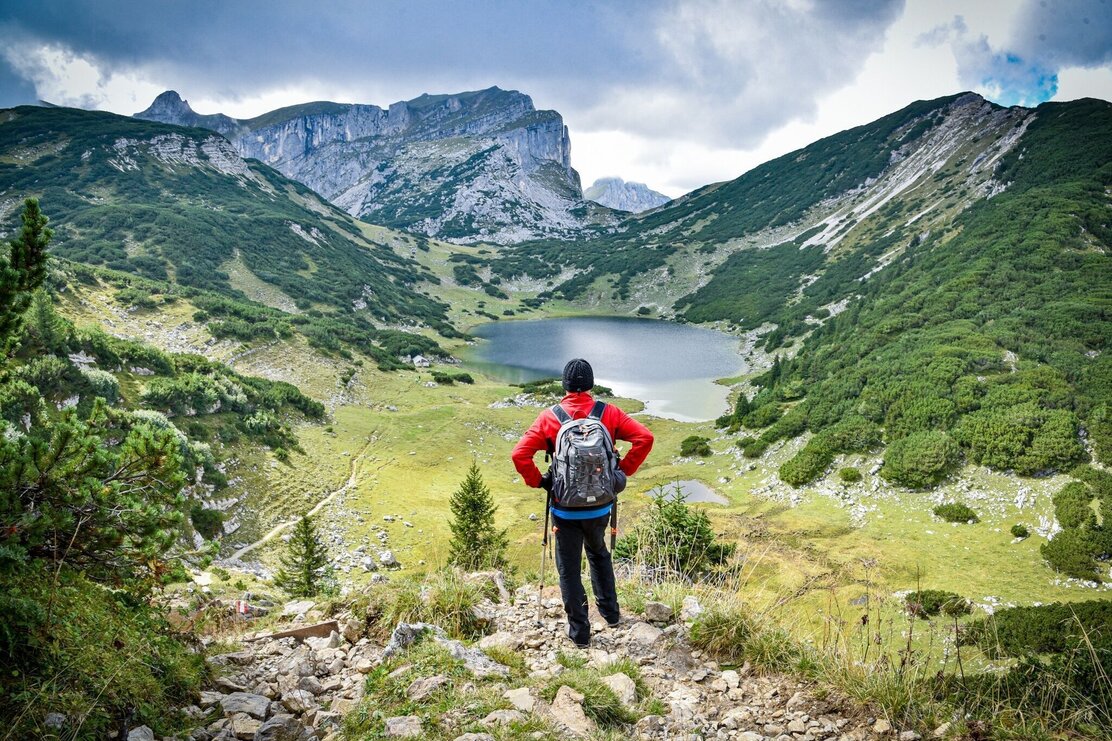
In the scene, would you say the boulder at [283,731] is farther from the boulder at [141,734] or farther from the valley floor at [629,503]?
the valley floor at [629,503]

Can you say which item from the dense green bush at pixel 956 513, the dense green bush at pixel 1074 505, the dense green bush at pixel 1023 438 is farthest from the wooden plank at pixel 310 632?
the dense green bush at pixel 1023 438

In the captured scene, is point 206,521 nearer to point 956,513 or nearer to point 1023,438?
point 956,513

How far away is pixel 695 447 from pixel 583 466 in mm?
41195

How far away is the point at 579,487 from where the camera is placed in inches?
217

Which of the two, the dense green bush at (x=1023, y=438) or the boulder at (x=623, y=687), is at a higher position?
the boulder at (x=623, y=687)

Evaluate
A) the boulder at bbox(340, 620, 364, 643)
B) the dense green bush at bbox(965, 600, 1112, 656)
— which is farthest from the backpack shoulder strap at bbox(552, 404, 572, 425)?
the dense green bush at bbox(965, 600, 1112, 656)

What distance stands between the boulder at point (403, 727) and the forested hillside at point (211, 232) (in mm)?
61260

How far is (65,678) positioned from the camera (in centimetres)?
366

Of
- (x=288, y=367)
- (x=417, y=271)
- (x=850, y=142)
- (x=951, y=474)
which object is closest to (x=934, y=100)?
(x=850, y=142)

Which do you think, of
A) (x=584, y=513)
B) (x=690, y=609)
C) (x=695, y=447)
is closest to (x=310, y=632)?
(x=584, y=513)

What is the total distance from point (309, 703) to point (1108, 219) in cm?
7454

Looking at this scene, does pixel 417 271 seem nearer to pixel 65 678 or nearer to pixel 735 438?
pixel 735 438

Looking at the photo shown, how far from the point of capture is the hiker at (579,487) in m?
5.57

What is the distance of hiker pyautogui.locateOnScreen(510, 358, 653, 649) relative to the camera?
5.57m
